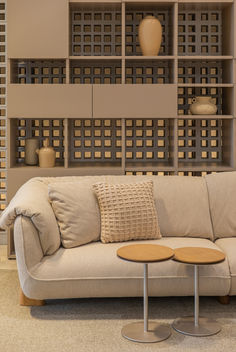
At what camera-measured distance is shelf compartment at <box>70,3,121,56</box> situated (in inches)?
177

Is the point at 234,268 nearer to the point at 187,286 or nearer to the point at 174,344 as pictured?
the point at 187,286

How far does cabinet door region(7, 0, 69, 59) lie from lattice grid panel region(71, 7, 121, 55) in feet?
1.41

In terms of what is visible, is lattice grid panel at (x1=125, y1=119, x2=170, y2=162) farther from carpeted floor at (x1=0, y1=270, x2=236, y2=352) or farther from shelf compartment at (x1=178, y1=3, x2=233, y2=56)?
carpeted floor at (x1=0, y1=270, x2=236, y2=352)

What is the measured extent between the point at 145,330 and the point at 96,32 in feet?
9.41

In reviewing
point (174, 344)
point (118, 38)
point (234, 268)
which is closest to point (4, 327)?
point (174, 344)

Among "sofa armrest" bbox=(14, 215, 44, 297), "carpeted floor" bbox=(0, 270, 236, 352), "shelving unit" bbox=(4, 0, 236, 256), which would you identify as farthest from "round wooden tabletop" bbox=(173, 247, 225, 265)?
"shelving unit" bbox=(4, 0, 236, 256)

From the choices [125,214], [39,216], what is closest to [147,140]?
[125,214]

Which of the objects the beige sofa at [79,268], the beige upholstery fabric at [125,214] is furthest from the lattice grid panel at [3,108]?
the beige upholstery fabric at [125,214]

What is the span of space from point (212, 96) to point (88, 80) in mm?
1174

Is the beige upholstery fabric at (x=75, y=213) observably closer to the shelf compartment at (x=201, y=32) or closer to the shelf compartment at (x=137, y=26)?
the shelf compartment at (x=137, y=26)

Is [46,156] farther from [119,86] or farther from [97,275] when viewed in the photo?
[97,275]

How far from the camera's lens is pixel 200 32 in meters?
4.54

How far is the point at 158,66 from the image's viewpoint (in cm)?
453

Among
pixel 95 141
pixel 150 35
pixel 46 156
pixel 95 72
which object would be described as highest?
pixel 150 35
